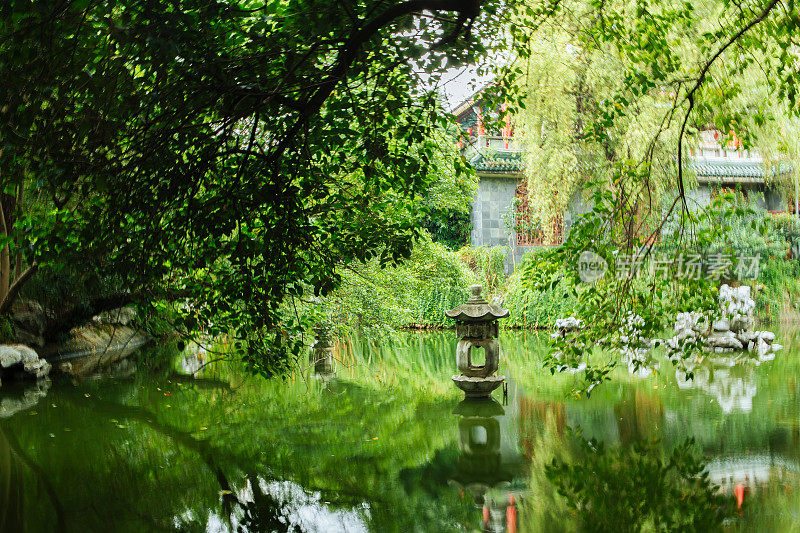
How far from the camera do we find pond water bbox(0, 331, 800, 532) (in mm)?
3834

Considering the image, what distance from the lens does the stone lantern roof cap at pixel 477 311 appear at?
278 inches

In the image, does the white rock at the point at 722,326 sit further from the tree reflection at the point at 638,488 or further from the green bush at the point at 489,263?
the tree reflection at the point at 638,488

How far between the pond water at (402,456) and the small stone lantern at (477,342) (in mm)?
222

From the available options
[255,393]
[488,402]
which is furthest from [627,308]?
[255,393]

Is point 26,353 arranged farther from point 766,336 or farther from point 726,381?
point 766,336

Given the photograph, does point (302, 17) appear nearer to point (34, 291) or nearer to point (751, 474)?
point (751, 474)

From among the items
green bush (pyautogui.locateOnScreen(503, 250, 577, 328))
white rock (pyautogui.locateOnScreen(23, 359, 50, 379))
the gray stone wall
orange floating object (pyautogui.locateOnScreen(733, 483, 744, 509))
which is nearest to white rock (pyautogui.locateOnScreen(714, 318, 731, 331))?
green bush (pyautogui.locateOnScreen(503, 250, 577, 328))

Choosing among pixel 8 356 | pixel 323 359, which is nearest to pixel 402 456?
pixel 323 359

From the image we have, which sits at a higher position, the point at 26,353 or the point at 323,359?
the point at 26,353

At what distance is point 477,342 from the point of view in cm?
711

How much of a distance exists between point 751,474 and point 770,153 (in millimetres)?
9855

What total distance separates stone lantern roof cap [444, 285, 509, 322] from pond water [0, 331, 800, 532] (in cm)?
81

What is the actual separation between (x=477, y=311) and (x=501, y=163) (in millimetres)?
8916

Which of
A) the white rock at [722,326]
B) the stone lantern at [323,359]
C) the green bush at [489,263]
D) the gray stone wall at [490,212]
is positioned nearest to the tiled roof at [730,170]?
the gray stone wall at [490,212]
